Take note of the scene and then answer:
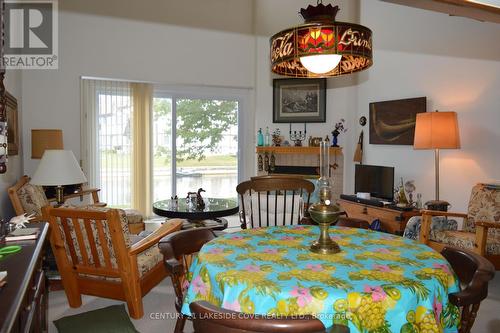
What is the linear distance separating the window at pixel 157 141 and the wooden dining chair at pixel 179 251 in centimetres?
427

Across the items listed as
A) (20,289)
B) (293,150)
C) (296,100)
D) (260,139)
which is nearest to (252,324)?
(20,289)

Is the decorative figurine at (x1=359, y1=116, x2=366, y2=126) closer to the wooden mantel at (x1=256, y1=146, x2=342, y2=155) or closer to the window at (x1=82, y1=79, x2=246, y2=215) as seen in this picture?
the wooden mantel at (x1=256, y1=146, x2=342, y2=155)

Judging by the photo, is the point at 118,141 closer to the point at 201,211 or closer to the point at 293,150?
the point at 201,211

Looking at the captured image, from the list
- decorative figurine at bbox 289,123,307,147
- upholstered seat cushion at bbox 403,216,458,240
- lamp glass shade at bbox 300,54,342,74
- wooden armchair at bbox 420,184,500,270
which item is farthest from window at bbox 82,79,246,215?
lamp glass shade at bbox 300,54,342,74

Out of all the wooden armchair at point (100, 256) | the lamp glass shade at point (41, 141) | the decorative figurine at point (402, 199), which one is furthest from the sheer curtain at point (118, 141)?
the decorative figurine at point (402, 199)

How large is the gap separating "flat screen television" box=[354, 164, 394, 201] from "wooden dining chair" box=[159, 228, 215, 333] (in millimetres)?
3540

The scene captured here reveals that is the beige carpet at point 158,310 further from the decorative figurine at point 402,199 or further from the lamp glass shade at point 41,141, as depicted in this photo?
the lamp glass shade at point 41,141

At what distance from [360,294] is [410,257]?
52cm

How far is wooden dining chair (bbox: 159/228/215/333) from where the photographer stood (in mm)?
1820

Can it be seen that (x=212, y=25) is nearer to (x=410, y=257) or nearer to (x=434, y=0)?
(x=434, y=0)

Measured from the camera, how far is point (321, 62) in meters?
2.28

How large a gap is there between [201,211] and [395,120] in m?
3.08

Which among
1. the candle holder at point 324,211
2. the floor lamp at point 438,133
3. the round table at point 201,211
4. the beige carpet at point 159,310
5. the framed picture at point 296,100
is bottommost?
the beige carpet at point 159,310

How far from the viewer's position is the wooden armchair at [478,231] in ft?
11.3
